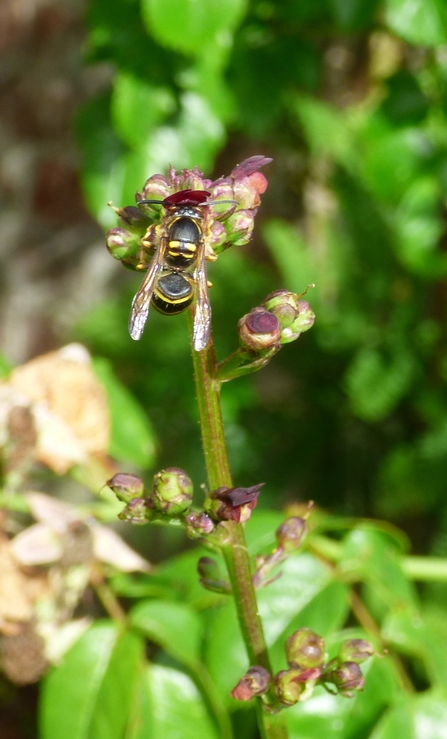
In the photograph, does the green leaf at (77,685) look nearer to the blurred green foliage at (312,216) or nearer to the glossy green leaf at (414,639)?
the glossy green leaf at (414,639)

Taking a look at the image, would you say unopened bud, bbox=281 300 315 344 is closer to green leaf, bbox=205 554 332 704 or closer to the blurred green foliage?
green leaf, bbox=205 554 332 704

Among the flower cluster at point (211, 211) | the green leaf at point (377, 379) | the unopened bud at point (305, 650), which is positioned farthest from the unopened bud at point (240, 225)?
the green leaf at point (377, 379)

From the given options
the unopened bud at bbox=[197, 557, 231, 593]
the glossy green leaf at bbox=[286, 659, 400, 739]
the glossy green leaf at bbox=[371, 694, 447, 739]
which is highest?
the unopened bud at bbox=[197, 557, 231, 593]

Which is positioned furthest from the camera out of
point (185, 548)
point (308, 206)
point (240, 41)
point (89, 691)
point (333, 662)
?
point (308, 206)

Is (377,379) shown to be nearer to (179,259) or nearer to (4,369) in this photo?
(4,369)

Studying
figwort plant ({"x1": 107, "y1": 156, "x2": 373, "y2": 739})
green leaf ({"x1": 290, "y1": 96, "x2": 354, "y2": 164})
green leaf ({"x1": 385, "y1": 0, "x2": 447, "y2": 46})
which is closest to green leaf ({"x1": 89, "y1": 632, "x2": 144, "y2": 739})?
figwort plant ({"x1": 107, "y1": 156, "x2": 373, "y2": 739})

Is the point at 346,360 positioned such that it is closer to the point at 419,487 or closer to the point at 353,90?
the point at 419,487

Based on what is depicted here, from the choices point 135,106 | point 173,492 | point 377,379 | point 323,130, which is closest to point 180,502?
point 173,492

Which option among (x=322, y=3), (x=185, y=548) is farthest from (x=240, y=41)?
(x=185, y=548)
